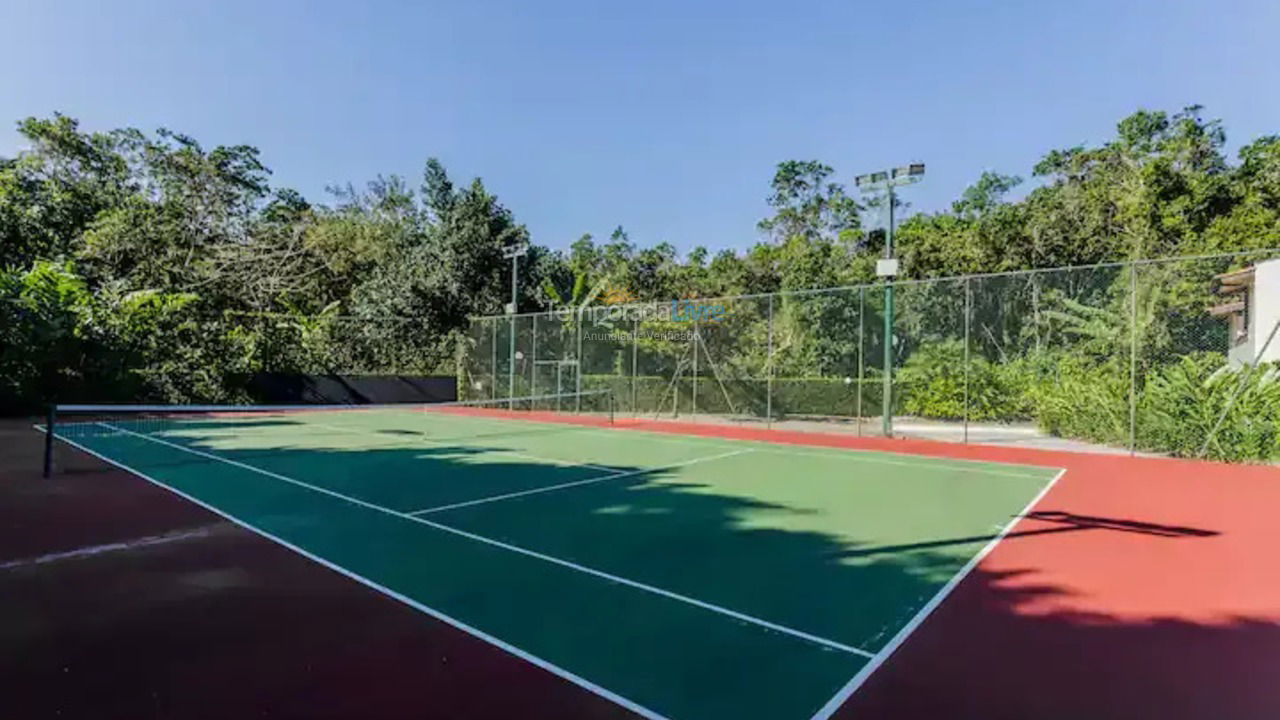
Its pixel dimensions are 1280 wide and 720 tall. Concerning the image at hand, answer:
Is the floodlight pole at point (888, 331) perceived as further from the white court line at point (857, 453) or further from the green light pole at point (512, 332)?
the green light pole at point (512, 332)

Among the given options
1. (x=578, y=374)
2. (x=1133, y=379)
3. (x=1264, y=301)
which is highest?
(x=1264, y=301)

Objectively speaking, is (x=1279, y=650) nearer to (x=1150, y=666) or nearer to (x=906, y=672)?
(x=1150, y=666)

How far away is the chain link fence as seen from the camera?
1170 centimetres

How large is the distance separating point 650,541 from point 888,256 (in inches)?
429

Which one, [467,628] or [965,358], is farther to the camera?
[965,358]


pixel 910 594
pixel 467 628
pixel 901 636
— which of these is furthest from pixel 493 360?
pixel 901 636

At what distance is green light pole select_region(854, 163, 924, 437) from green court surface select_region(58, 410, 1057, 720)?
102 inches

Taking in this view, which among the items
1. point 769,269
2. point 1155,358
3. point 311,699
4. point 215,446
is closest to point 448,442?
point 215,446

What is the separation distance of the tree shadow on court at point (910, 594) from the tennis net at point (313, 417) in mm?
5666

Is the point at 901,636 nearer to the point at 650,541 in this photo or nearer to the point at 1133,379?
the point at 650,541

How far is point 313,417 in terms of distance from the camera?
19.4m

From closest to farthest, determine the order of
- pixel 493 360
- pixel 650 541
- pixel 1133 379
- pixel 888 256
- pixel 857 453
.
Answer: pixel 650 541, pixel 1133 379, pixel 857 453, pixel 888 256, pixel 493 360

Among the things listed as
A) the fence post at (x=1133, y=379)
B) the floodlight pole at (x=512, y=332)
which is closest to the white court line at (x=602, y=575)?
the fence post at (x=1133, y=379)

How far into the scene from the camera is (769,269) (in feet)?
106
